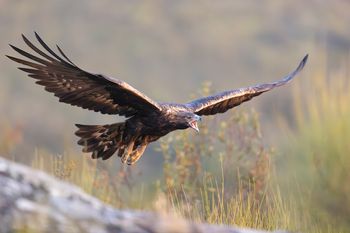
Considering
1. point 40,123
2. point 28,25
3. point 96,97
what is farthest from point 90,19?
point 96,97

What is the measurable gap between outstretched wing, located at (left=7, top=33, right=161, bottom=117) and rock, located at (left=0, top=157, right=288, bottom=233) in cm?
318

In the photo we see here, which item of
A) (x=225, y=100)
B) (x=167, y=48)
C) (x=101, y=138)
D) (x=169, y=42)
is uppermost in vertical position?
(x=169, y=42)

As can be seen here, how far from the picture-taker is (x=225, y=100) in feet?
36.4

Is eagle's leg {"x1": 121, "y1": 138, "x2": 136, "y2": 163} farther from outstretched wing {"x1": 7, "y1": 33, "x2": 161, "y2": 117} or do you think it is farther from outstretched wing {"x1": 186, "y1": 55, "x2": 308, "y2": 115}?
outstretched wing {"x1": 186, "y1": 55, "x2": 308, "y2": 115}

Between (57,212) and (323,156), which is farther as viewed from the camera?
(323,156)

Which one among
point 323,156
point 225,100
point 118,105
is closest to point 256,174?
point 225,100

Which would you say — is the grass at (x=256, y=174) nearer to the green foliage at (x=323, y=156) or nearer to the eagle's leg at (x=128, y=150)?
the green foliage at (x=323, y=156)

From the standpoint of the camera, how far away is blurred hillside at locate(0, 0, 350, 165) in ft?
80.0

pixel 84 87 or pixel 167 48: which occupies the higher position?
pixel 167 48

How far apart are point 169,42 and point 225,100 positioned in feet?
60.1

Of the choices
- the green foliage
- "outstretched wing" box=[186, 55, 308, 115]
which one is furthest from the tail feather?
the green foliage

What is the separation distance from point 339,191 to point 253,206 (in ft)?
4.55

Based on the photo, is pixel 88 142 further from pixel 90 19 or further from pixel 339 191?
pixel 90 19

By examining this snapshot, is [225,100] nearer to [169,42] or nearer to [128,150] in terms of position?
[128,150]
